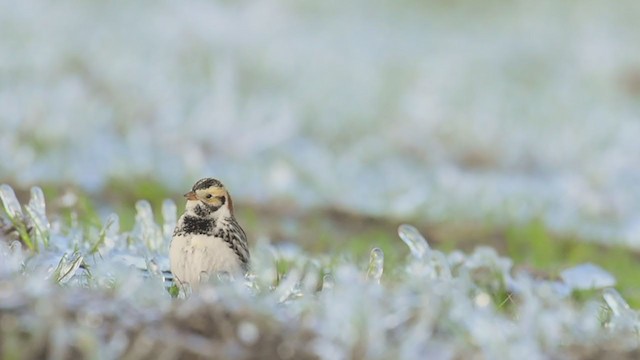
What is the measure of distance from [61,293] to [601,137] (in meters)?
8.59

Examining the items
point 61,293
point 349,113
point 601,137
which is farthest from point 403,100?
point 61,293

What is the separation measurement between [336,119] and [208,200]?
6.69 metres

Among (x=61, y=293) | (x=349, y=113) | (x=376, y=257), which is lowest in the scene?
(x=349, y=113)

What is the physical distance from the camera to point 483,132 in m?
10.9

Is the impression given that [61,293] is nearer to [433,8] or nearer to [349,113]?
[349,113]

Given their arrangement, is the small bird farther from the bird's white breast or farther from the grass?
the grass

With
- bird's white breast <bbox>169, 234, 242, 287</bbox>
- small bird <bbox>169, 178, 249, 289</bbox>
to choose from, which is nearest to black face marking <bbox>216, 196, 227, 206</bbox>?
small bird <bbox>169, 178, 249, 289</bbox>

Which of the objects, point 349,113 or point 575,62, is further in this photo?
point 575,62

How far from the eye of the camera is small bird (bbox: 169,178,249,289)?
165 inches

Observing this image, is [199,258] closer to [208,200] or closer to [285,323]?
[208,200]

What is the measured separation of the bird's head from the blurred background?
1724 mm

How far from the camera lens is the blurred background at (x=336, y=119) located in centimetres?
820

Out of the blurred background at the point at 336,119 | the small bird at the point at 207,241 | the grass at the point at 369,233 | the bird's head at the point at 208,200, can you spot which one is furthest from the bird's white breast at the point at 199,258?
the grass at the point at 369,233

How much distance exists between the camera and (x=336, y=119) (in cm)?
1098
